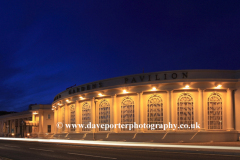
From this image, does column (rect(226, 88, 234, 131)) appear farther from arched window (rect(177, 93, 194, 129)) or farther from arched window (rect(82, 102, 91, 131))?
arched window (rect(82, 102, 91, 131))

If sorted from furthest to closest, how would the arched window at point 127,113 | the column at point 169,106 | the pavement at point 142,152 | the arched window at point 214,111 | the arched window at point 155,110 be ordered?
1. the arched window at point 127,113
2. the arched window at point 155,110
3. the column at point 169,106
4. the arched window at point 214,111
5. the pavement at point 142,152

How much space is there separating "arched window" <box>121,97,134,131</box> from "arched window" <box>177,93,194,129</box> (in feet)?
18.4

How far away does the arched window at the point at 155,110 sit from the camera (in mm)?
30078

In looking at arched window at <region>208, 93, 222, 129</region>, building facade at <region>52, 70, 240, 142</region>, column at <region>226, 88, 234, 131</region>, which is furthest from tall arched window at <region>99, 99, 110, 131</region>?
column at <region>226, 88, 234, 131</region>

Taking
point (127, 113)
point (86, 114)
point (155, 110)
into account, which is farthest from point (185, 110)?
point (86, 114)

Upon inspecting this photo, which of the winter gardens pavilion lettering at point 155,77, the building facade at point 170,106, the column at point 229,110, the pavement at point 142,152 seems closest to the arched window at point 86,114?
the building facade at point 170,106

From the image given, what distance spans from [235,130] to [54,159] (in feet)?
62.9

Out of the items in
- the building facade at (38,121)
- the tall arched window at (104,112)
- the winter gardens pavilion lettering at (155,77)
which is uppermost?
the winter gardens pavilion lettering at (155,77)

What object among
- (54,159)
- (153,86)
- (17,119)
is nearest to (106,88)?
(153,86)

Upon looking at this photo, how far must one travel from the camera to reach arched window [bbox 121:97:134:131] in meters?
31.9

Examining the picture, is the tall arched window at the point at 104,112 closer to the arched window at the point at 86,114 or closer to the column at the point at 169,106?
the arched window at the point at 86,114

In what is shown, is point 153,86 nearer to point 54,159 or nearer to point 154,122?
point 154,122

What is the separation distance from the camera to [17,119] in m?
82.1

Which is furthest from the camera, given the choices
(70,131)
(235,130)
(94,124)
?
(70,131)
